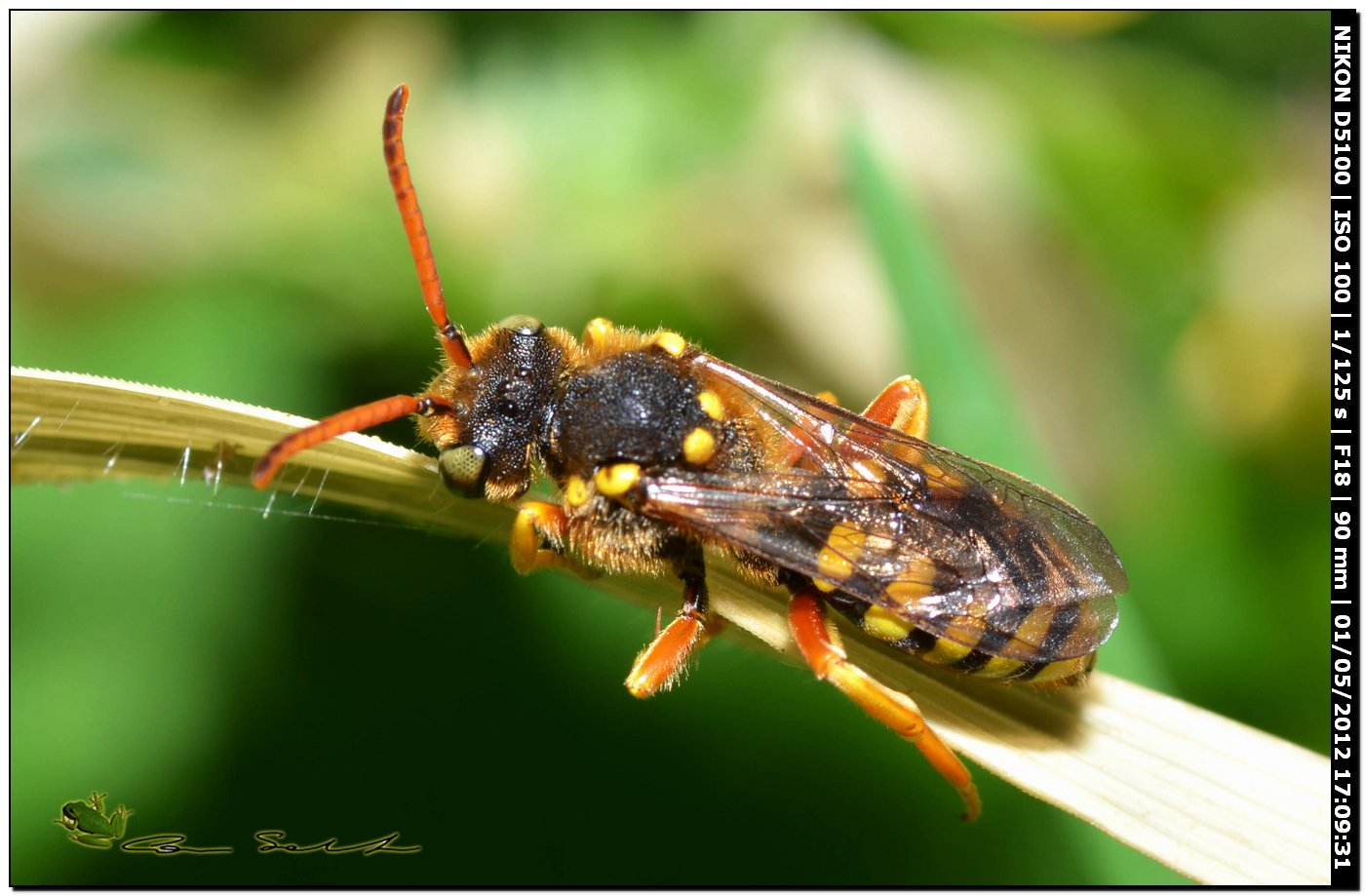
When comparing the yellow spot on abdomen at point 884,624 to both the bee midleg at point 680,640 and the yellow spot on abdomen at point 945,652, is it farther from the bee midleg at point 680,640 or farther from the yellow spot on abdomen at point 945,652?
the bee midleg at point 680,640

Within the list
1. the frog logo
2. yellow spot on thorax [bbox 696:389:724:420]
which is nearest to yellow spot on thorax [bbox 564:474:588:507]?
yellow spot on thorax [bbox 696:389:724:420]

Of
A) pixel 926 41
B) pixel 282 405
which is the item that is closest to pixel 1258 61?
pixel 926 41

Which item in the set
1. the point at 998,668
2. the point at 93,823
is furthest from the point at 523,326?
the point at 93,823

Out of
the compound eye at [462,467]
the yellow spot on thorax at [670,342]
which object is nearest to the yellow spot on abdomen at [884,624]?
the yellow spot on thorax at [670,342]

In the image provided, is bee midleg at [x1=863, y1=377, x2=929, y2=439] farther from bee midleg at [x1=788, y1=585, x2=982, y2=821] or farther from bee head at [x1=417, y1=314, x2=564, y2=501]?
bee head at [x1=417, y1=314, x2=564, y2=501]

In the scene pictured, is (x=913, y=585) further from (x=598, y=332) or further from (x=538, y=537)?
(x=598, y=332)

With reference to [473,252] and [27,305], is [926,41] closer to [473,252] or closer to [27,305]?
[473,252]
